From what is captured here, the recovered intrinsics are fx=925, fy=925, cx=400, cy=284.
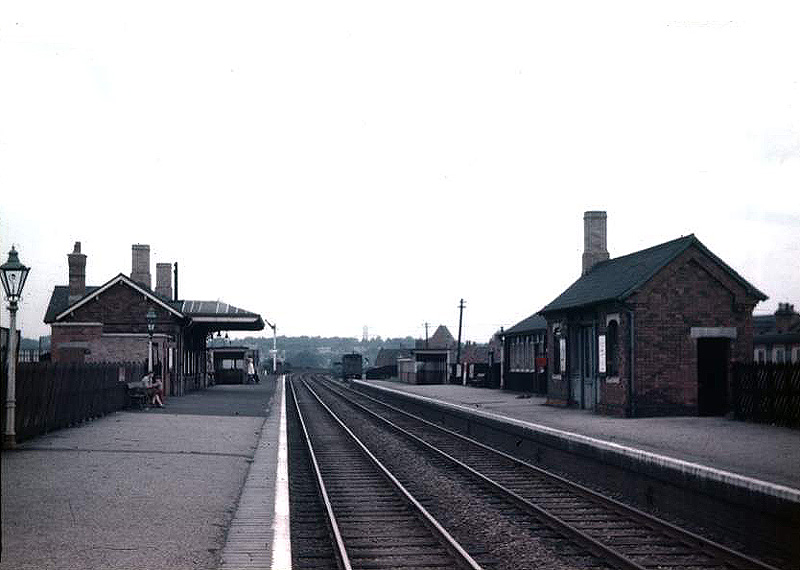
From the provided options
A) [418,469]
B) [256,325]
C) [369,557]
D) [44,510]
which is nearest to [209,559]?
[369,557]

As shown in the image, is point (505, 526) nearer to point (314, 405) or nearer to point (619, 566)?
point (619, 566)

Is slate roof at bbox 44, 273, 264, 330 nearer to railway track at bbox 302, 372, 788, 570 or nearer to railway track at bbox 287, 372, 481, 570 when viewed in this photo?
railway track at bbox 287, 372, 481, 570

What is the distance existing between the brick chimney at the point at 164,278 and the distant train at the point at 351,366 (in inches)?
1553

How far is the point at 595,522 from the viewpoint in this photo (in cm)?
1110

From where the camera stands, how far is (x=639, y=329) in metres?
22.5

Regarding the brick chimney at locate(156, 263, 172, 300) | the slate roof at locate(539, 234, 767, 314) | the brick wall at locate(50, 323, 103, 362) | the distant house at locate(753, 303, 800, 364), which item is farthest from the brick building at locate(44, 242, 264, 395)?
the distant house at locate(753, 303, 800, 364)

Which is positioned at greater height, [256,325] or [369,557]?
[256,325]

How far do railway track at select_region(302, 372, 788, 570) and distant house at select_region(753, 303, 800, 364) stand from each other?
40.9 metres

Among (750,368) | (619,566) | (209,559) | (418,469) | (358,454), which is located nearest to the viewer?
(209,559)

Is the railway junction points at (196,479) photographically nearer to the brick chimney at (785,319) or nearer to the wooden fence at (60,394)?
the wooden fence at (60,394)

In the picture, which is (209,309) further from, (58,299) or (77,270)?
(58,299)

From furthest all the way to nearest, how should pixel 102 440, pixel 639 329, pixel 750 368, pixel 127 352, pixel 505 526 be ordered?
1. pixel 127 352
2. pixel 639 329
3. pixel 750 368
4. pixel 102 440
5. pixel 505 526

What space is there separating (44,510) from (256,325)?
36183mm

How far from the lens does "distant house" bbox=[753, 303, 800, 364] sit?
191 ft
